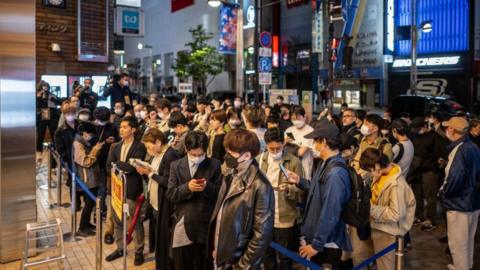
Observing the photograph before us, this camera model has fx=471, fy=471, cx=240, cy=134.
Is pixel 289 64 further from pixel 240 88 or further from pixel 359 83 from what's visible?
pixel 240 88

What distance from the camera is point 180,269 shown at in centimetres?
482

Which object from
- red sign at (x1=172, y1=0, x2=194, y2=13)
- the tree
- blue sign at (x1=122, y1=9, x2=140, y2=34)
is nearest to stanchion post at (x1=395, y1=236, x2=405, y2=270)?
blue sign at (x1=122, y1=9, x2=140, y2=34)

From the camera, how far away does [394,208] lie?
4711 mm

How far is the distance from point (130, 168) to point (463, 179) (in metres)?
4.06

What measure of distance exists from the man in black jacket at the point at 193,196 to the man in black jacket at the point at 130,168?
1.55 metres

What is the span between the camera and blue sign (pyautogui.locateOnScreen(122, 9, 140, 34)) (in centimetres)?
1655

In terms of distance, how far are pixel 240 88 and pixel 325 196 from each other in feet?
44.1

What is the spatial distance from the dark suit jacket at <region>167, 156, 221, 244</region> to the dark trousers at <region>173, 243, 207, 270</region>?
0.15m

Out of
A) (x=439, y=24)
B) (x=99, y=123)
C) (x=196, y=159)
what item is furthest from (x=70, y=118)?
(x=439, y=24)

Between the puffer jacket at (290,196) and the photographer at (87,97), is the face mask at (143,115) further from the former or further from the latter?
the puffer jacket at (290,196)

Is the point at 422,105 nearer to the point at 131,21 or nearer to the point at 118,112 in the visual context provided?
the point at 131,21

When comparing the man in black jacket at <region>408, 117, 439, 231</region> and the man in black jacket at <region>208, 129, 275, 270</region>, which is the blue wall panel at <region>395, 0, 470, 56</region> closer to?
the man in black jacket at <region>408, 117, 439, 231</region>

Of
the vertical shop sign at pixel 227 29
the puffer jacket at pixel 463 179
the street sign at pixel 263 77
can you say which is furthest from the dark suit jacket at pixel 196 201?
the vertical shop sign at pixel 227 29

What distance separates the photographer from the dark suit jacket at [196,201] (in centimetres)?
466
